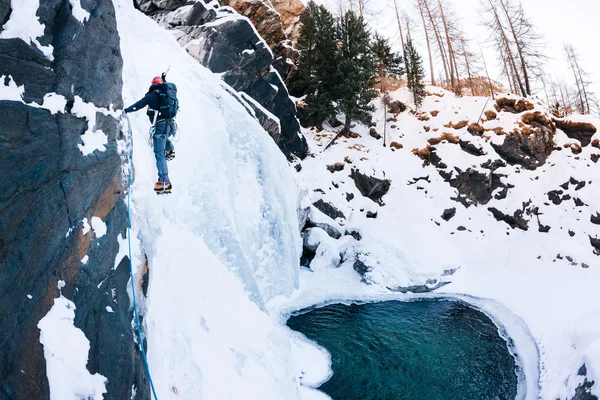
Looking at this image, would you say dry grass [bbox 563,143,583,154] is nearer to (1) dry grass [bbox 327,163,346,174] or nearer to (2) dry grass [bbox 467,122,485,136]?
(2) dry grass [bbox 467,122,485,136]

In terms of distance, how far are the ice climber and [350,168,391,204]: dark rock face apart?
48.6 feet

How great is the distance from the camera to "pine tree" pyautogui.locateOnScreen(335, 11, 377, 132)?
2259 centimetres

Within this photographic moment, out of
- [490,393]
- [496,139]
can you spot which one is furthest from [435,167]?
[490,393]

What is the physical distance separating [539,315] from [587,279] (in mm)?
4982

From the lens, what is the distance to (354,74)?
73.8 ft

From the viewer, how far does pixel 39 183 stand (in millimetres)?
3084

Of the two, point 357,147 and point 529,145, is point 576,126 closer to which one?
point 529,145

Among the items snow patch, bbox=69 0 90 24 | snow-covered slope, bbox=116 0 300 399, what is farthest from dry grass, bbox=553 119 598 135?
snow patch, bbox=69 0 90 24

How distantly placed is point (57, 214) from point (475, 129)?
80.2 feet

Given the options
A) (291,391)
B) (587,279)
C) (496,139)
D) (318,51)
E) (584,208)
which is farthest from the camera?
(318,51)

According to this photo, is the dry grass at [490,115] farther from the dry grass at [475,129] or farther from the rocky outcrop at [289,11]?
the rocky outcrop at [289,11]

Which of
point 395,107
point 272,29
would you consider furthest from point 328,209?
point 272,29

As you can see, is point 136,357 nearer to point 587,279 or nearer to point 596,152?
point 587,279

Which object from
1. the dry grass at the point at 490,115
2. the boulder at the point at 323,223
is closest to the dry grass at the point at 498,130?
the dry grass at the point at 490,115
